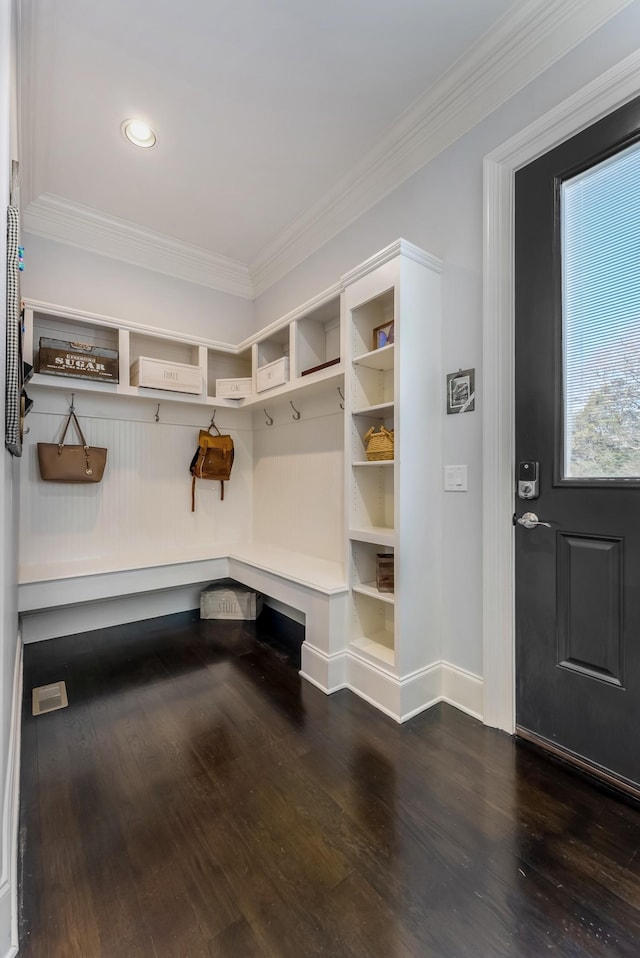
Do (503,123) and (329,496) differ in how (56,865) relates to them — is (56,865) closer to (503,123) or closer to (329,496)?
(329,496)

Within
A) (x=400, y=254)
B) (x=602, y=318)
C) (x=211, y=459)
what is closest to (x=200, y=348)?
(x=211, y=459)

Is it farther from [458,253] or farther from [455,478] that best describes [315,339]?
[455,478]

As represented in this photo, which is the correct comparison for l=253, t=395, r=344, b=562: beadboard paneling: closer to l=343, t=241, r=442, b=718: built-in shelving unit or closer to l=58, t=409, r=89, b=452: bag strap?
l=343, t=241, r=442, b=718: built-in shelving unit

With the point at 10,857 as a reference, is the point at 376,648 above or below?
above

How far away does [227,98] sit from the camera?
1.98 meters

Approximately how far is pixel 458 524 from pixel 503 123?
177cm

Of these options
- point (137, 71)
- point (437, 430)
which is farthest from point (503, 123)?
point (137, 71)

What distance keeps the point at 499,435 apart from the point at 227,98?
2.05 meters

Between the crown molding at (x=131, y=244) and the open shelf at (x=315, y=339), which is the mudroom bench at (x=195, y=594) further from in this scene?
the crown molding at (x=131, y=244)

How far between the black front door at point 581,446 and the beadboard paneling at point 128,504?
2.28m

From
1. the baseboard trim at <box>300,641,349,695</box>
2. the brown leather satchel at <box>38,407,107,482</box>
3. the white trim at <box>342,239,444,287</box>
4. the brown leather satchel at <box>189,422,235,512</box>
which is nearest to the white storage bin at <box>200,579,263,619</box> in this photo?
the brown leather satchel at <box>189,422,235,512</box>

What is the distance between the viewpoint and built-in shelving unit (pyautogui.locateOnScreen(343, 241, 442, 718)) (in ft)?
6.19

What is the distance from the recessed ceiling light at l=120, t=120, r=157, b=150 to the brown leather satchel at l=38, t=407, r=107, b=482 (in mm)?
1626

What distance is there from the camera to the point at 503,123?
1.78 metres
